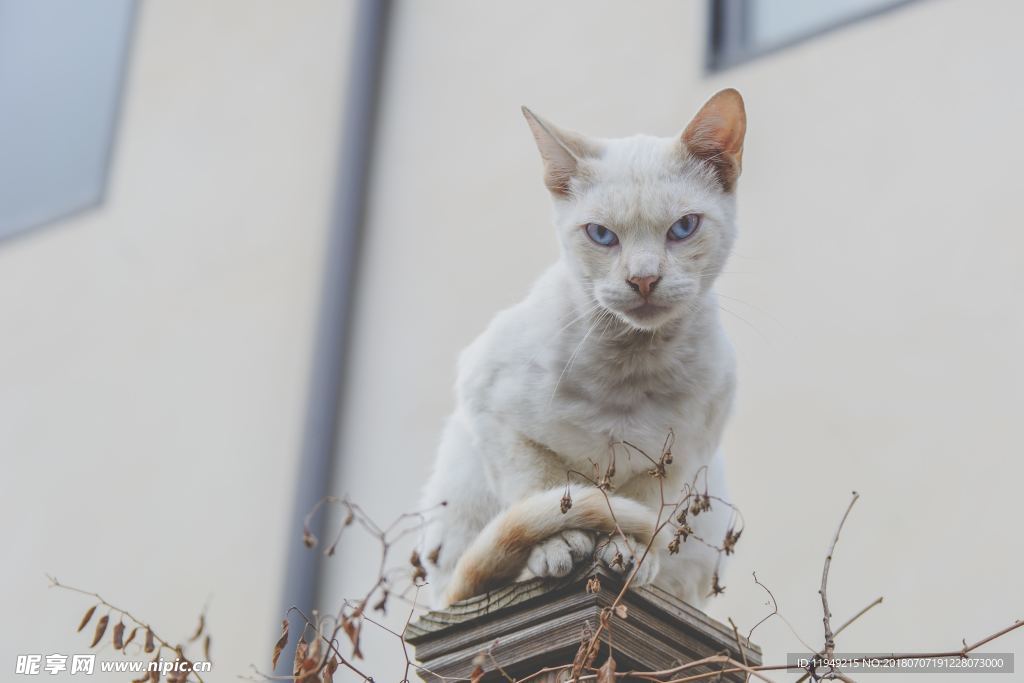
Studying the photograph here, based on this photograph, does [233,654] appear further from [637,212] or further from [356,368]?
[637,212]

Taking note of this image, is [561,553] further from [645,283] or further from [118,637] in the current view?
[118,637]

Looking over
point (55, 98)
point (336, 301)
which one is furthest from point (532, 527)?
point (55, 98)

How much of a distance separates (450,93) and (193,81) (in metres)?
1.22

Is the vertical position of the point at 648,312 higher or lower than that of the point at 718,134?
lower

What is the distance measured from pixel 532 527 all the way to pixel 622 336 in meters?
0.36

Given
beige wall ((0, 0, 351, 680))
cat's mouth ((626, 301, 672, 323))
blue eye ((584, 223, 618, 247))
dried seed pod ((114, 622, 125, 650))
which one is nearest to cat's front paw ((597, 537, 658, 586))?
cat's mouth ((626, 301, 672, 323))

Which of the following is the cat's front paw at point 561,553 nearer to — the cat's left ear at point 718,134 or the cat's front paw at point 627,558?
the cat's front paw at point 627,558

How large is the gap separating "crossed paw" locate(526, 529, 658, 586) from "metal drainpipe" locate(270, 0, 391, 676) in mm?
2231

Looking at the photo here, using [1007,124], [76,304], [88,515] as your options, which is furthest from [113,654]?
[1007,124]

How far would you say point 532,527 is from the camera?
1.47 m

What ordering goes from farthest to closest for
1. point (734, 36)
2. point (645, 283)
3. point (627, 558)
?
point (734, 36) < point (645, 283) < point (627, 558)

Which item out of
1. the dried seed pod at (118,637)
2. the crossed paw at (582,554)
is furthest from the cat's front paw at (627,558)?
the dried seed pod at (118,637)

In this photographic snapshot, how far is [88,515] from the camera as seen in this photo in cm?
414

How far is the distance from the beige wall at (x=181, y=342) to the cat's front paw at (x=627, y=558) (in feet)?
7.71
